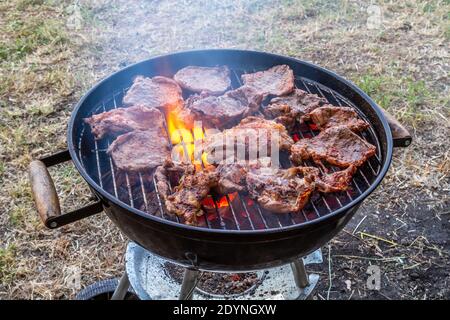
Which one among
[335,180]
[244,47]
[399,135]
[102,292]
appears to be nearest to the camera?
[335,180]

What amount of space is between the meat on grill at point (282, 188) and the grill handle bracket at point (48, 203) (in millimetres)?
746

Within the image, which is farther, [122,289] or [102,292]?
[102,292]

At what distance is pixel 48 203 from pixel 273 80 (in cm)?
151

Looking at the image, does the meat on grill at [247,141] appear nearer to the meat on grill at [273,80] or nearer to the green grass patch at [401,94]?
the meat on grill at [273,80]

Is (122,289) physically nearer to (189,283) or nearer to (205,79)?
(189,283)

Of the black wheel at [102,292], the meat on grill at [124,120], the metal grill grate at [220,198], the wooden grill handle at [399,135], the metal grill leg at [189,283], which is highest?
the meat on grill at [124,120]

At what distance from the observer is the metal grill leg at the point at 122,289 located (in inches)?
118

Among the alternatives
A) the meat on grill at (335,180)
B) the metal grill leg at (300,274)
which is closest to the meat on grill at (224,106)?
the meat on grill at (335,180)

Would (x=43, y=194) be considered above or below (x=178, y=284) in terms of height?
above

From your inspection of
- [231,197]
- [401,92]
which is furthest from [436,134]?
[231,197]

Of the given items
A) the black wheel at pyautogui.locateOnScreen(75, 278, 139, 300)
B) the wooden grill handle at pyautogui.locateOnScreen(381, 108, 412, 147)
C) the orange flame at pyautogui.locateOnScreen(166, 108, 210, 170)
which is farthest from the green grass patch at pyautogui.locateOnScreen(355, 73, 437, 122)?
the black wheel at pyautogui.locateOnScreen(75, 278, 139, 300)

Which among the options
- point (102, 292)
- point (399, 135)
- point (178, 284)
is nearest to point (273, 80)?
point (399, 135)

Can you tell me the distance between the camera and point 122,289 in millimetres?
3010
